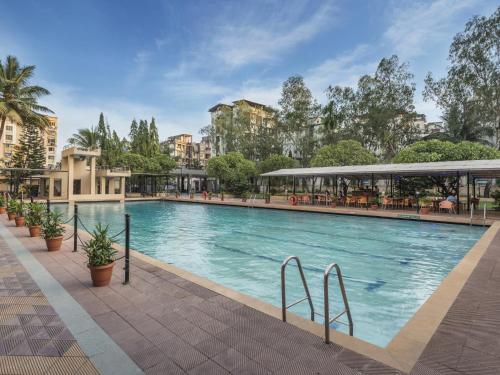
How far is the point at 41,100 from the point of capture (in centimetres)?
1972

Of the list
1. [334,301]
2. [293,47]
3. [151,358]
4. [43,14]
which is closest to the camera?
[151,358]

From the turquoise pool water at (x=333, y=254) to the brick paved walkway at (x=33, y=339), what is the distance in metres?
3.23

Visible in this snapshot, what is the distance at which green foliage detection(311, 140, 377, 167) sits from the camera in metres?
25.9

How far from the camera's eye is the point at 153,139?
4128cm

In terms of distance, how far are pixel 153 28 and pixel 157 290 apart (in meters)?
Answer: 14.8

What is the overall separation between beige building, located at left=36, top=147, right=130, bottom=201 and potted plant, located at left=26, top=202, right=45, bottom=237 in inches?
727

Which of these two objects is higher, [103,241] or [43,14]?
[43,14]

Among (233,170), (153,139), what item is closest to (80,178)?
(153,139)

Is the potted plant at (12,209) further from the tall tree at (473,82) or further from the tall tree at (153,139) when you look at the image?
the tall tree at (473,82)

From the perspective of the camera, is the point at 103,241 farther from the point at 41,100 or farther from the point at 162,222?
the point at 41,100

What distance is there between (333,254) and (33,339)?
6.97 m

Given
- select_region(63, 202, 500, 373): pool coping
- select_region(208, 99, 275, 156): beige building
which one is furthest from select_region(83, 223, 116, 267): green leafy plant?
select_region(208, 99, 275, 156): beige building

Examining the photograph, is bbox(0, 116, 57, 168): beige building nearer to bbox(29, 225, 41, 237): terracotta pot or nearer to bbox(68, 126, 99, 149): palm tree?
bbox(68, 126, 99, 149): palm tree

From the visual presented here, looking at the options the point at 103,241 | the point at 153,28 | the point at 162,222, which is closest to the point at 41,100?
the point at 153,28
